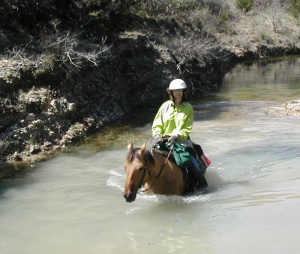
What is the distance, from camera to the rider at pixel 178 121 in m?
7.60

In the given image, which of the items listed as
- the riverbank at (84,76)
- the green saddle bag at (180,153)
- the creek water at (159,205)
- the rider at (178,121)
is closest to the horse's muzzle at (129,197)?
the creek water at (159,205)

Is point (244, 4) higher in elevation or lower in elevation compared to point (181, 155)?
higher

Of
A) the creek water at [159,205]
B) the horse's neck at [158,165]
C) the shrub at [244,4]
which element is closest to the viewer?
the creek water at [159,205]

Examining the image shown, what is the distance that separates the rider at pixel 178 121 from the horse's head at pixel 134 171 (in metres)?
1.27

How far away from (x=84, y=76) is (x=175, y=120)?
6.87 metres

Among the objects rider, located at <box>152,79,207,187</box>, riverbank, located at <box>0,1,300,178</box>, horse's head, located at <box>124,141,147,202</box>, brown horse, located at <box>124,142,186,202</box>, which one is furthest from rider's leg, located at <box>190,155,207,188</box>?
riverbank, located at <box>0,1,300,178</box>

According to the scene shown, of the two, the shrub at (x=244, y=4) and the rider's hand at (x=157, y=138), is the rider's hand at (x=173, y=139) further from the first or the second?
the shrub at (x=244, y=4)

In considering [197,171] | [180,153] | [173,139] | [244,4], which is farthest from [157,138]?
[244,4]

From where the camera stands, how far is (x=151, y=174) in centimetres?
673

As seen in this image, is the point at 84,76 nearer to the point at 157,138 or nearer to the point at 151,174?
the point at 157,138

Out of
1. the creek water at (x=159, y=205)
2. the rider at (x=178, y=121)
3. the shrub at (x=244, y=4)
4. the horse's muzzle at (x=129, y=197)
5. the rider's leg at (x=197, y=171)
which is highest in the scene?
the shrub at (x=244, y=4)

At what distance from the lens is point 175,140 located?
7.55m

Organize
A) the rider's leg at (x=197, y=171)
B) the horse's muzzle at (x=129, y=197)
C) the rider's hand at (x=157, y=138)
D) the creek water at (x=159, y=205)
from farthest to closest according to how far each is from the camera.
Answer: the rider's hand at (x=157, y=138) → the rider's leg at (x=197, y=171) → the creek water at (x=159, y=205) → the horse's muzzle at (x=129, y=197)

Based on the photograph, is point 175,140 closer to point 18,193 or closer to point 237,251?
point 237,251
